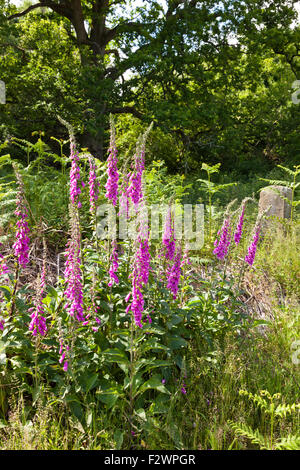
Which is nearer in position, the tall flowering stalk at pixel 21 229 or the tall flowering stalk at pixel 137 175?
the tall flowering stalk at pixel 21 229

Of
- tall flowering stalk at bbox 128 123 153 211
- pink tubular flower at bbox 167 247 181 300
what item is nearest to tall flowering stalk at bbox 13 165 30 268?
tall flowering stalk at bbox 128 123 153 211

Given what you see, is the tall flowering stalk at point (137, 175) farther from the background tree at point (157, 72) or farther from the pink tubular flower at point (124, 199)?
the background tree at point (157, 72)

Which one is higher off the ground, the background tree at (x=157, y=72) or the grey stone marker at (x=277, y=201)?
the background tree at (x=157, y=72)

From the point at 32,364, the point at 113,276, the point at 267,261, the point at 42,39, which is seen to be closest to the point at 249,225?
the point at 267,261

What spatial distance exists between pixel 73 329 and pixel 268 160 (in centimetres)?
1553

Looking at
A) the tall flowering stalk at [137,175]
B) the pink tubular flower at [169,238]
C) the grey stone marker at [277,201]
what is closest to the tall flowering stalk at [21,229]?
the tall flowering stalk at [137,175]

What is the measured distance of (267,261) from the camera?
527 centimetres

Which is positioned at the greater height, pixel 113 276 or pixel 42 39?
pixel 42 39

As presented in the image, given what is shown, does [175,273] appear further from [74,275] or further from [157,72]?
[157,72]

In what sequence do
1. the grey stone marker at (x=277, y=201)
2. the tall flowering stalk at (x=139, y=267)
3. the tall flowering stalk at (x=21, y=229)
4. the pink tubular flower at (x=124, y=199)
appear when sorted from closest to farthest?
the tall flowering stalk at (x=139, y=267) < the tall flowering stalk at (x=21, y=229) < the pink tubular flower at (x=124, y=199) < the grey stone marker at (x=277, y=201)

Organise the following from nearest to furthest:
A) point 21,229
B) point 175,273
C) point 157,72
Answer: point 21,229 → point 175,273 → point 157,72

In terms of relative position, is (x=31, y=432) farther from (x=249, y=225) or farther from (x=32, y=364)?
(x=249, y=225)

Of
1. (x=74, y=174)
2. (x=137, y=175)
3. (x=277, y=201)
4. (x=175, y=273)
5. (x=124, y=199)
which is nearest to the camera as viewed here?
(x=74, y=174)

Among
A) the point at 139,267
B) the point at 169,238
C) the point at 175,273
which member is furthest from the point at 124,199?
the point at 139,267
